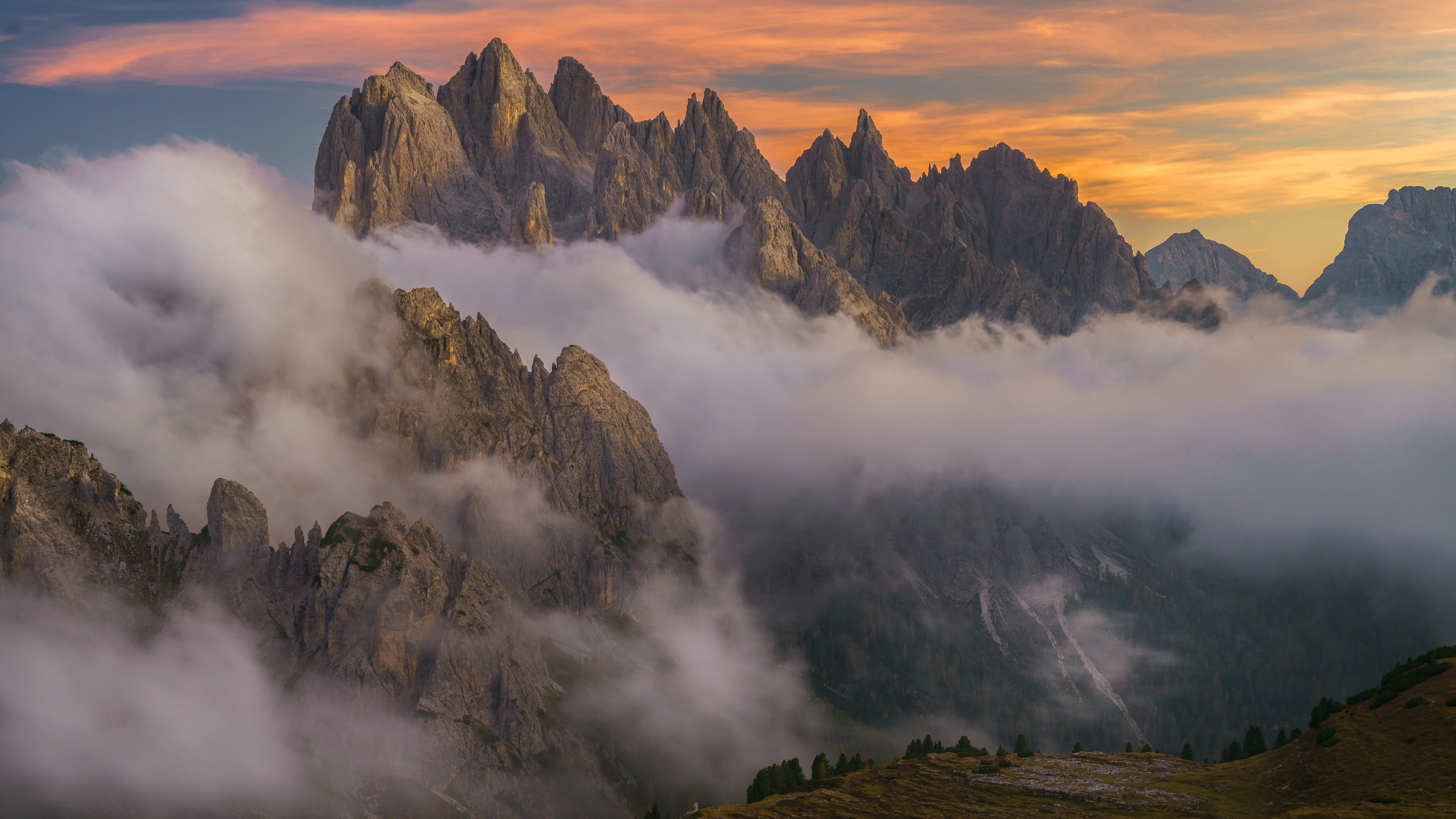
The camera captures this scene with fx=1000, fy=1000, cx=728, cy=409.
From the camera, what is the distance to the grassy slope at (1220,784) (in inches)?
4478

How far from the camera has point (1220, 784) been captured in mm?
139375

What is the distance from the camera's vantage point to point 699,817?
5502 inches

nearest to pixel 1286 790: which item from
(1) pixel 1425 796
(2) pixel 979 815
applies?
(1) pixel 1425 796

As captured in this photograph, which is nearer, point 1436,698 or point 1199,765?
point 1436,698

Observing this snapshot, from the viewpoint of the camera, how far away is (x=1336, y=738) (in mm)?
131125

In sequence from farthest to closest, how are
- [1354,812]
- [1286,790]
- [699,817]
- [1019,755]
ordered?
[1019,755], [699,817], [1286,790], [1354,812]

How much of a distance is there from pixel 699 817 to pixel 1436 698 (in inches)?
3815

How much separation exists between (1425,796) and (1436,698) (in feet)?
82.6

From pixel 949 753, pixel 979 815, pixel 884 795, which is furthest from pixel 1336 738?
pixel 949 753

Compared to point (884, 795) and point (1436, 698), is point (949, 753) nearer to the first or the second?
point (884, 795)

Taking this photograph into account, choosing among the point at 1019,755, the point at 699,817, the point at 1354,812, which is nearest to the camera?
the point at 1354,812

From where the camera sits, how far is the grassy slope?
4478 inches

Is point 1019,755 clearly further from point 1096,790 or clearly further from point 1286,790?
point 1286,790

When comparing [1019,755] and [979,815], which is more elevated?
[1019,755]
